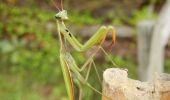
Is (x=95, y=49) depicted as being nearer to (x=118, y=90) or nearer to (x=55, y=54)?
(x=118, y=90)

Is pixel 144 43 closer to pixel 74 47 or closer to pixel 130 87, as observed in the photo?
pixel 74 47

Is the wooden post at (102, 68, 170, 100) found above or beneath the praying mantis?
beneath

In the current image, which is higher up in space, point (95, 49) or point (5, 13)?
point (5, 13)

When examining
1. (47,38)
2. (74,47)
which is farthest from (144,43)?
(74,47)

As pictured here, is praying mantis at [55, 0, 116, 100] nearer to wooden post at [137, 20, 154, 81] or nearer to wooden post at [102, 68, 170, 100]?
wooden post at [102, 68, 170, 100]

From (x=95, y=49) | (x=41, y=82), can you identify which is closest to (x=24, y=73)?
(x=41, y=82)

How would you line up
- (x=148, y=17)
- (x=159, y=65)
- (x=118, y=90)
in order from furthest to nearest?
1. (x=148, y=17)
2. (x=159, y=65)
3. (x=118, y=90)

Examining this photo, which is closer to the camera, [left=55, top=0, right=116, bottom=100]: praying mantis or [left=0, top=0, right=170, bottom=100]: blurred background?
[left=55, top=0, right=116, bottom=100]: praying mantis

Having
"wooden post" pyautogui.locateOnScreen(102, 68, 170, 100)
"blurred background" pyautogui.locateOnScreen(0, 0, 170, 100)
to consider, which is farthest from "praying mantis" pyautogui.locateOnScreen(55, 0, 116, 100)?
"blurred background" pyautogui.locateOnScreen(0, 0, 170, 100)
